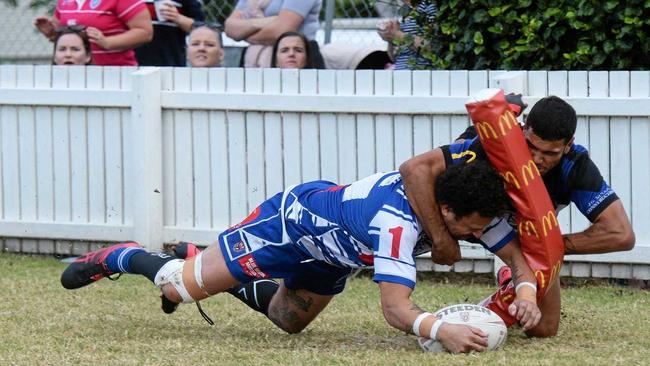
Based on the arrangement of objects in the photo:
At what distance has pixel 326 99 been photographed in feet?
28.3

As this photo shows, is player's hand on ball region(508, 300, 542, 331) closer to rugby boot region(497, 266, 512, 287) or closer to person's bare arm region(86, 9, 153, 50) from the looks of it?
rugby boot region(497, 266, 512, 287)

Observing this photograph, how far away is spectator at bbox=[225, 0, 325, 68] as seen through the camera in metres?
10.3

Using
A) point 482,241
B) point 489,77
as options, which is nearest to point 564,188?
point 482,241

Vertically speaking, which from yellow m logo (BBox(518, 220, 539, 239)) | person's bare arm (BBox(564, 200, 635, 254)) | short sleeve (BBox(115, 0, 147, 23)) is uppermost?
short sleeve (BBox(115, 0, 147, 23))

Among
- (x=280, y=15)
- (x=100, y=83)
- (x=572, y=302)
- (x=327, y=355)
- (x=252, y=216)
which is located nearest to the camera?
(x=327, y=355)

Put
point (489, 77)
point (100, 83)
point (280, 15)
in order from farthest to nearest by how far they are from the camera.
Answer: point (280, 15) < point (100, 83) < point (489, 77)

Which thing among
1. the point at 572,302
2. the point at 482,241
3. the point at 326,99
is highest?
the point at 326,99

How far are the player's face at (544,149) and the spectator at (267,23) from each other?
4.36 metres

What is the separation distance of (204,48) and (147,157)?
4.56 ft

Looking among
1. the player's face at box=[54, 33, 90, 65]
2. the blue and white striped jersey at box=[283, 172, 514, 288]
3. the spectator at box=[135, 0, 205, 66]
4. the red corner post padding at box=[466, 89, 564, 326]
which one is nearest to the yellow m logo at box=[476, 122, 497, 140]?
the red corner post padding at box=[466, 89, 564, 326]

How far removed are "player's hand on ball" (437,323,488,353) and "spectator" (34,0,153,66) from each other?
5.23 meters

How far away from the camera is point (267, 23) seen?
1030 cm

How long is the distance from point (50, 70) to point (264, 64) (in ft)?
5.86

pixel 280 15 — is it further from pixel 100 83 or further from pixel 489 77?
pixel 489 77
